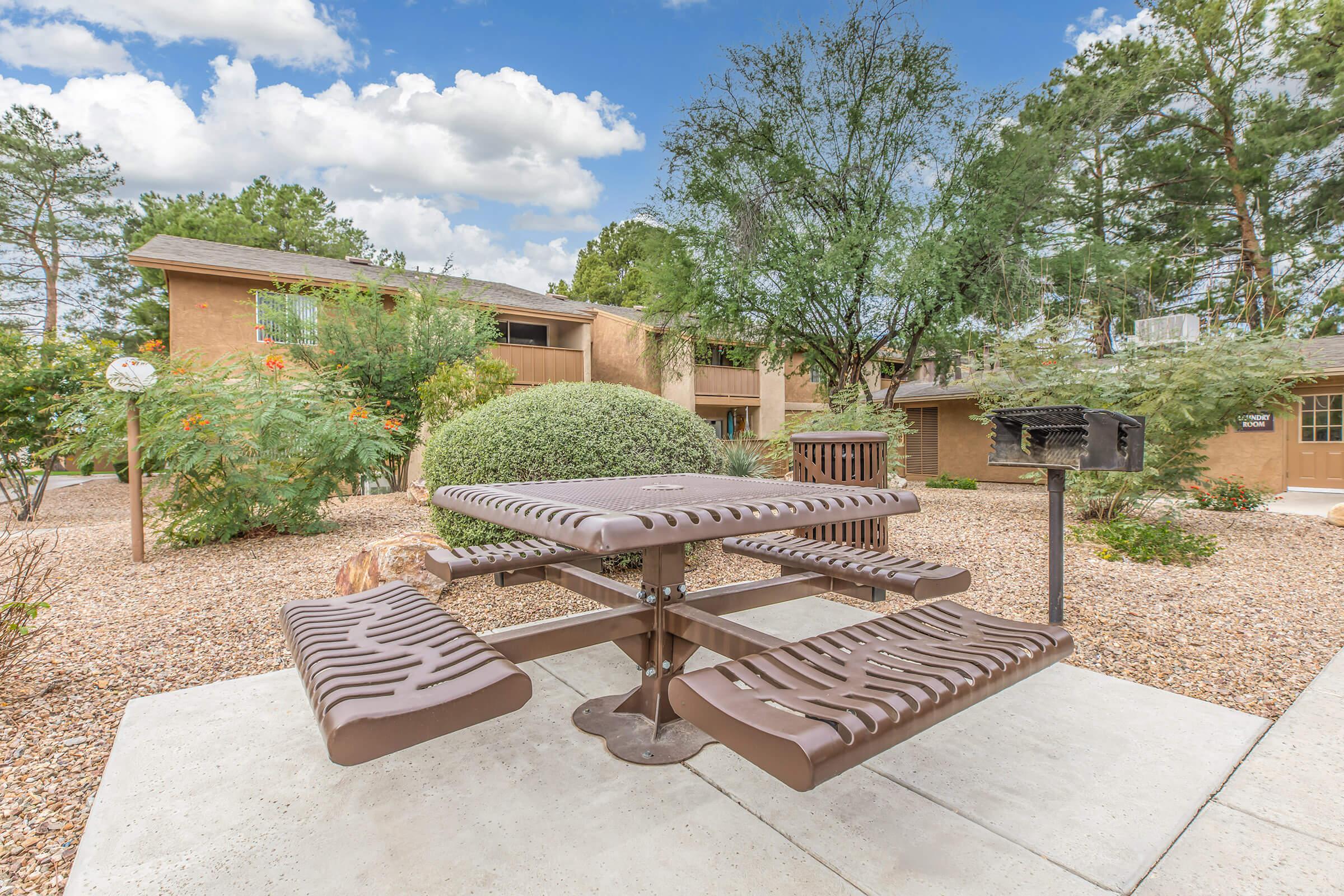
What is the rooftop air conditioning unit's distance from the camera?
312 inches

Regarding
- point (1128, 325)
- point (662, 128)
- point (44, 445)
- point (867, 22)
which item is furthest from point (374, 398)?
point (1128, 325)

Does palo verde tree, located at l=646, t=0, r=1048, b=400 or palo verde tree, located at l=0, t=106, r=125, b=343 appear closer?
palo verde tree, located at l=646, t=0, r=1048, b=400

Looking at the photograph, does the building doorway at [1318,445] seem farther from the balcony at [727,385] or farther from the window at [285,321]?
the window at [285,321]

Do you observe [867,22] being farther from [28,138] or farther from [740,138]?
[28,138]

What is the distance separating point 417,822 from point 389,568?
231 centimetres

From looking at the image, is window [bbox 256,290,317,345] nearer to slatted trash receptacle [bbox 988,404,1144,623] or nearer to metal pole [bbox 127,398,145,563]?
metal pole [bbox 127,398,145,563]

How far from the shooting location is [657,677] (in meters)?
2.17

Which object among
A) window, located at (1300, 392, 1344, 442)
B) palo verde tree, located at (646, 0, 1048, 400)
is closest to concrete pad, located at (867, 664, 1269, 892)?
palo verde tree, located at (646, 0, 1048, 400)

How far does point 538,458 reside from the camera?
→ 419 centimetres

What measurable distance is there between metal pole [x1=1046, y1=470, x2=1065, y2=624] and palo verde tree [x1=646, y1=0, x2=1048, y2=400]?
6915mm

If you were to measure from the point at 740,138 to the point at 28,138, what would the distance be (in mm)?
23792

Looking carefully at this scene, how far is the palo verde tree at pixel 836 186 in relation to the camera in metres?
9.75

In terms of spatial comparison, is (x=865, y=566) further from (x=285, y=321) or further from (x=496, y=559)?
(x=285, y=321)

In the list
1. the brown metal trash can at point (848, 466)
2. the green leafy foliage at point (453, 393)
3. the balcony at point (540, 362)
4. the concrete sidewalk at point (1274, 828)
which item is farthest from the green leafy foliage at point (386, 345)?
the concrete sidewalk at point (1274, 828)
